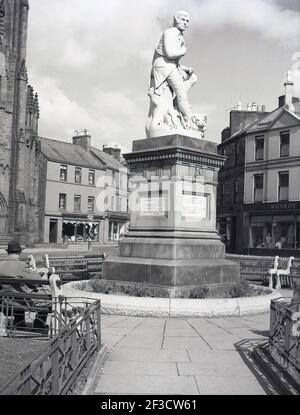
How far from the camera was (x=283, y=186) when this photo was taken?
4031 centimetres

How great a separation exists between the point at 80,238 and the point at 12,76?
77.6ft

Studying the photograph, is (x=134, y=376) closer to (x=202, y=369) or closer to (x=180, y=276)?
(x=202, y=369)

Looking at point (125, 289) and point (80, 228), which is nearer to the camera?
point (125, 289)

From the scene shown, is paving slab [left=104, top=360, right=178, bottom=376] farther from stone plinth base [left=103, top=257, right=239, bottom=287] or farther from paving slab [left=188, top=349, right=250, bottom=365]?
stone plinth base [left=103, top=257, right=239, bottom=287]

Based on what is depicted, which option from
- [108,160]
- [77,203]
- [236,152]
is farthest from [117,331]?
[108,160]

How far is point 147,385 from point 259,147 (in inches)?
1538

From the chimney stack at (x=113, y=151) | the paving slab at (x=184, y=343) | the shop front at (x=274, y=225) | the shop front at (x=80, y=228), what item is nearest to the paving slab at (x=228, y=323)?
the paving slab at (x=184, y=343)

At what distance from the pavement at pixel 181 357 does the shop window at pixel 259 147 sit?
34.0 meters

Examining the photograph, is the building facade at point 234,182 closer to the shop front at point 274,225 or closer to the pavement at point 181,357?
the shop front at point 274,225

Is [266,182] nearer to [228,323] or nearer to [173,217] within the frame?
[173,217]

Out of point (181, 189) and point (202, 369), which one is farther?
point (181, 189)

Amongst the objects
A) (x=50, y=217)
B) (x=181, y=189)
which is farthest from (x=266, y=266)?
(x=50, y=217)

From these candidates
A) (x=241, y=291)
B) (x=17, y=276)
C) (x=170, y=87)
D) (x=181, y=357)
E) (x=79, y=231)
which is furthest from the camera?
(x=79, y=231)

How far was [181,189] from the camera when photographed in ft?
37.8
